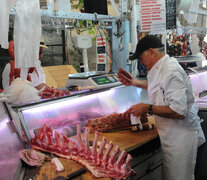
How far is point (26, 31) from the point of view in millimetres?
1501

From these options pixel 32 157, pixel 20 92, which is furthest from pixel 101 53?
pixel 32 157

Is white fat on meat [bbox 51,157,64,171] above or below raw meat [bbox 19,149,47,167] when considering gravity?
below

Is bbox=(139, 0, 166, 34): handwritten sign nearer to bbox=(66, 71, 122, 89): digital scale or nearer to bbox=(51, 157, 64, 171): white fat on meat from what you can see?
bbox=(66, 71, 122, 89): digital scale

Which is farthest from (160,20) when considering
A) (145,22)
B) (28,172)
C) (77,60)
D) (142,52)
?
(77,60)

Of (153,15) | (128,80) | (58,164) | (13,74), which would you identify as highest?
(153,15)

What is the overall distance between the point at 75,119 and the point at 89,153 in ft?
2.34

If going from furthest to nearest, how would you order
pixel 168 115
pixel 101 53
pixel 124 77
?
pixel 101 53, pixel 124 77, pixel 168 115

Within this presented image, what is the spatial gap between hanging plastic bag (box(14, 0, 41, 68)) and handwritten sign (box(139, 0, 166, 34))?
8.38 ft

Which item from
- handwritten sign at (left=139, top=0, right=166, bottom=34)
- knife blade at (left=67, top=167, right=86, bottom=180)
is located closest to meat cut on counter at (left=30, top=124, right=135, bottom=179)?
knife blade at (left=67, top=167, right=86, bottom=180)

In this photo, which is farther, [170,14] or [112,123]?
[170,14]

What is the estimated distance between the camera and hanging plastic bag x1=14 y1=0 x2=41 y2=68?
1482mm

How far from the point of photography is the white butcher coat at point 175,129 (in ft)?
7.65

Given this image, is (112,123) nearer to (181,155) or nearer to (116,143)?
(116,143)

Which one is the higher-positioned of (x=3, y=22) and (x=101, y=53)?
(x=3, y=22)
